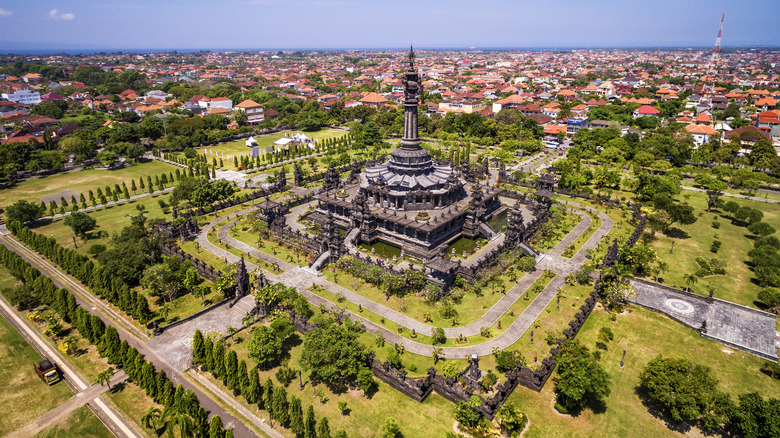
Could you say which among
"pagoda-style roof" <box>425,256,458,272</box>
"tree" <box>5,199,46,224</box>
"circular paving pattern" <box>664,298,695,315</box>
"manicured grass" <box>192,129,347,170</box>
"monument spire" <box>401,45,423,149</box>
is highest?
"monument spire" <box>401,45,423,149</box>

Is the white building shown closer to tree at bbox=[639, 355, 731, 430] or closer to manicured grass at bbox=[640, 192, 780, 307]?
manicured grass at bbox=[640, 192, 780, 307]

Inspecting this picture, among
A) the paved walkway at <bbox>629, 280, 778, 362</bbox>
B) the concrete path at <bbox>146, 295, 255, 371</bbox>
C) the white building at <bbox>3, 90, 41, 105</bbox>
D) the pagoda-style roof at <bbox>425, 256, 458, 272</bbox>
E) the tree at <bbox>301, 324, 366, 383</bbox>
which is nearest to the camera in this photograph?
the tree at <bbox>301, 324, 366, 383</bbox>

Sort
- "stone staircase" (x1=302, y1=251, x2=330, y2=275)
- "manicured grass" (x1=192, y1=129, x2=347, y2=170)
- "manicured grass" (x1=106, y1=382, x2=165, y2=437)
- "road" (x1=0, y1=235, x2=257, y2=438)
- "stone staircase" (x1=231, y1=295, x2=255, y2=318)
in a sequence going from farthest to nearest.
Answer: "manicured grass" (x1=192, y1=129, x2=347, y2=170)
"stone staircase" (x1=302, y1=251, x2=330, y2=275)
"stone staircase" (x1=231, y1=295, x2=255, y2=318)
"manicured grass" (x1=106, y1=382, x2=165, y2=437)
"road" (x1=0, y1=235, x2=257, y2=438)

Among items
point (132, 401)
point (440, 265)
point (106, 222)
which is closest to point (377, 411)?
point (440, 265)

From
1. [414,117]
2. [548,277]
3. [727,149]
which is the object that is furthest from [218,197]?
[727,149]

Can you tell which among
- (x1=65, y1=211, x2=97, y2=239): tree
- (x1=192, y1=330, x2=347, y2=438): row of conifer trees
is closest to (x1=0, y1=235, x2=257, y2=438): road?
(x1=192, y1=330, x2=347, y2=438): row of conifer trees

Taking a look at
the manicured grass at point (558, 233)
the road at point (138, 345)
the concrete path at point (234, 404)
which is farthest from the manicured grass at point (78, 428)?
the manicured grass at point (558, 233)

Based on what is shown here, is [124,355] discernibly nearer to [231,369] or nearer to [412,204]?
[231,369]
